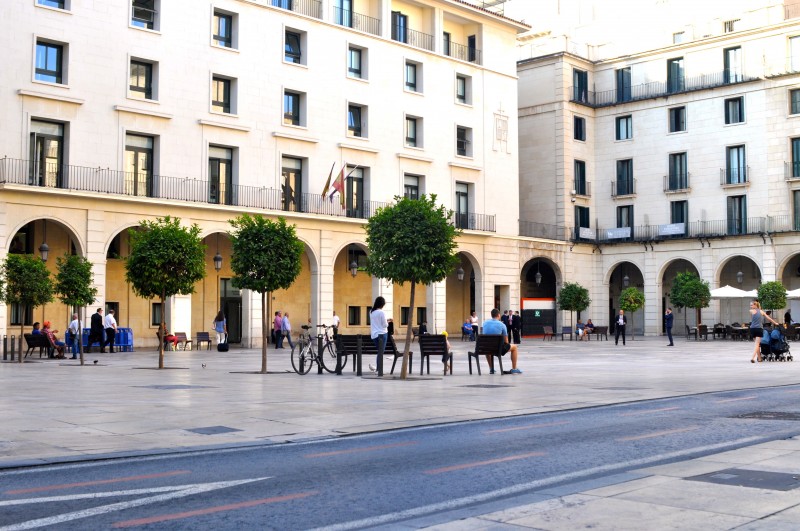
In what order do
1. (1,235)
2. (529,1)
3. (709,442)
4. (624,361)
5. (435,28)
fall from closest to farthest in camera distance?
(709,442) < (624,361) < (1,235) < (435,28) < (529,1)

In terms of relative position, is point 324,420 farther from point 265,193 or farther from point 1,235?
point 265,193

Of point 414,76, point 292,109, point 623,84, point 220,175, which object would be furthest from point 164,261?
point 623,84

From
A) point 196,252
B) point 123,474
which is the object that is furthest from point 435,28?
point 123,474

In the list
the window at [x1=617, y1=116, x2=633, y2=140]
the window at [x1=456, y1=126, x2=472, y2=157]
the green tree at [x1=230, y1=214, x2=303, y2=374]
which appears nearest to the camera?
the green tree at [x1=230, y1=214, x2=303, y2=374]

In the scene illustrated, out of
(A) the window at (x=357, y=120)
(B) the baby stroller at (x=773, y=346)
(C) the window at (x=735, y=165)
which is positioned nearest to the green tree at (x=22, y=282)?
(A) the window at (x=357, y=120)

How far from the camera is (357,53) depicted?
45.7 meters

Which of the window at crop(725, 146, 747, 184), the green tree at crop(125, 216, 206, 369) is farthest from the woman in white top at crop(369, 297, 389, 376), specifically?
the window at crop(725, 146, 747, 184)

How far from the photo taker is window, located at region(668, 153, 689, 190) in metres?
56.4

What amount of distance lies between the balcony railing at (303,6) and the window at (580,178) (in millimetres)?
21897

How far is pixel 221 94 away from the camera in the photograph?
40.4 m

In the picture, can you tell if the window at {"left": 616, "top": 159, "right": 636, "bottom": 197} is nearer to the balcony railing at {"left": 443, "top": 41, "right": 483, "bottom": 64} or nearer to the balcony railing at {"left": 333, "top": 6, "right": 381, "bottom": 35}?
the balcony railing at {"left": 443, "top": 41, "right": 483, "bottom": 64}

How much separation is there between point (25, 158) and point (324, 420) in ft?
84.0

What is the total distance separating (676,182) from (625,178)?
11.2 feet

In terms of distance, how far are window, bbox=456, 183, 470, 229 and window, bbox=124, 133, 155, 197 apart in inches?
683
